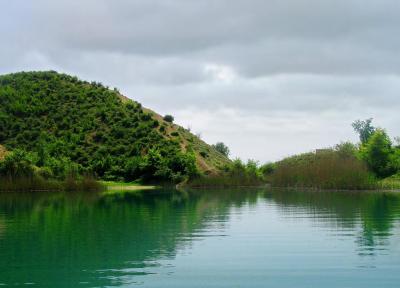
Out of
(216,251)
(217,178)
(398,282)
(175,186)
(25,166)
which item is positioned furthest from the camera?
(175,186)

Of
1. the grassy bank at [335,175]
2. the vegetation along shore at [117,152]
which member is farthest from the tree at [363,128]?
Answer: the grassy bank at [335,175]

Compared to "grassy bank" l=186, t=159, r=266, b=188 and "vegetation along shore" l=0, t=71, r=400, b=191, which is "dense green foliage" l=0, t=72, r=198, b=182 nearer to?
"vegetation along shore" l=0, t=71, r=400, b=191

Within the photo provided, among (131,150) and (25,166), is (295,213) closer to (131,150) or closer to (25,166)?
(25,166)

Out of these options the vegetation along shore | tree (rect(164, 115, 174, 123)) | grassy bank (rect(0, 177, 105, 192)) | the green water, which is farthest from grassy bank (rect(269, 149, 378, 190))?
tree (rect(164, 115, 174, 123))

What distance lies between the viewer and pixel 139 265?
12.7 metres

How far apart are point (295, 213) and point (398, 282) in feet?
45.7

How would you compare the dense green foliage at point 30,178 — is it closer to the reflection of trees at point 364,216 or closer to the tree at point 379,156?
the tree at point 379,156

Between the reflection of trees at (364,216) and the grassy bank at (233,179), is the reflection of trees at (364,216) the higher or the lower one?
the lower one

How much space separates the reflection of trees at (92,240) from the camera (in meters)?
12.2

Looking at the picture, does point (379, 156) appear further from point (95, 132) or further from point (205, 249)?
point (95, 132)

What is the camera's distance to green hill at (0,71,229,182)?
66750mm

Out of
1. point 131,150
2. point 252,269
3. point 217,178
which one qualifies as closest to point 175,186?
point 217,178

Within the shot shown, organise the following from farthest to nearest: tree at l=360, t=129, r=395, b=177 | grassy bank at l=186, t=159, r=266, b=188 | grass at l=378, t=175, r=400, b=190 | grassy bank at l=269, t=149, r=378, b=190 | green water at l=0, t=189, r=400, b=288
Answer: grassy bank at l=186, t=159, r=266, b=188
tree at l=360, t=129, r=395, b=177
grass at l=378, t=175, r=400, b=190
grassy bank at l=269, t=149, r=378, b=190
green water at l=0, t=189, r=400, b=288

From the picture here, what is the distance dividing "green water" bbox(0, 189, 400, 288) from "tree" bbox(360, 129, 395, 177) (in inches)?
949
